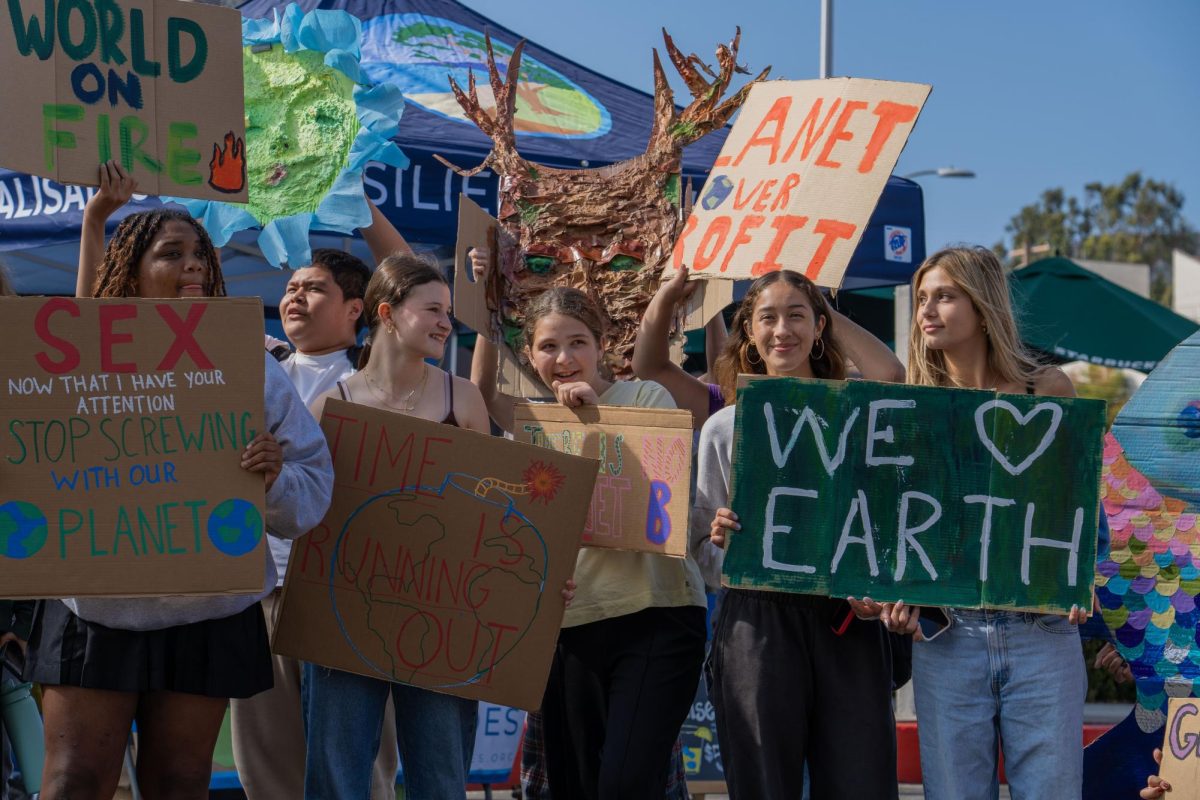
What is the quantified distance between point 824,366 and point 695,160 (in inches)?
115

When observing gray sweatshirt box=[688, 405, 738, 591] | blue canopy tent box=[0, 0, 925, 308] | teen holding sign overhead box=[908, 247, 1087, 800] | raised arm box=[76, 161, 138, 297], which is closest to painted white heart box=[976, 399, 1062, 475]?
Answer: teen holding sign overhead box=[908, 247, 1087, 800]

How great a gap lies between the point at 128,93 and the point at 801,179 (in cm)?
186

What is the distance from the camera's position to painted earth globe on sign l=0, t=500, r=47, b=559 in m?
2.83

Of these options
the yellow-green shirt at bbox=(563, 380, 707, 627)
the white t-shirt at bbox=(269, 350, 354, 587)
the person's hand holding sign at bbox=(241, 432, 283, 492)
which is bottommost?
the yellow-green shirt at bbox=(563, 380, 707, 627)

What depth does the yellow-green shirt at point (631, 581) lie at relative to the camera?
11.3ft

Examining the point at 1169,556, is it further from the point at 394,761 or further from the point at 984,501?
the point at 394,761

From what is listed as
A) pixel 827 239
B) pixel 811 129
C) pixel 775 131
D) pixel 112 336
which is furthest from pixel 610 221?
pixel 112 336

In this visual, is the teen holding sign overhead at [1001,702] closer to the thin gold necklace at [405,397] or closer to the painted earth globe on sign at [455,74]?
the thin gold necklace at [405,397]

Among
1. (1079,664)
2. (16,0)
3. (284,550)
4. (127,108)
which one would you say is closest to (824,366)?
(1079,664)

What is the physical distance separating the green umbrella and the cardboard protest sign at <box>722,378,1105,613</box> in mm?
6646

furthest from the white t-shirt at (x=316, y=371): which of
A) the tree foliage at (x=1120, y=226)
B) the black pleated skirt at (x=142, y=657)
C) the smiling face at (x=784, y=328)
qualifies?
the tree foliage at (x=1120, y=226)

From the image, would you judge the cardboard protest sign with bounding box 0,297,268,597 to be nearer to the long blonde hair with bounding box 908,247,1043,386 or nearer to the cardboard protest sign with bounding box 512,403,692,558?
the cardboard protest sign with bounding box 512,403,692,558

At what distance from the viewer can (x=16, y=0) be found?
11.0ft

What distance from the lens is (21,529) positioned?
284cm
